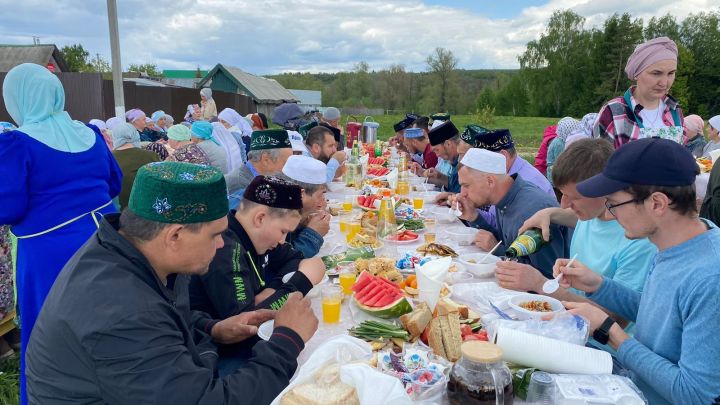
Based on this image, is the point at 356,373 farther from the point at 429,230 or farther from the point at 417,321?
the point at 429,230

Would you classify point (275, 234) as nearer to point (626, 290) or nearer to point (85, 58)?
point (626, 290)

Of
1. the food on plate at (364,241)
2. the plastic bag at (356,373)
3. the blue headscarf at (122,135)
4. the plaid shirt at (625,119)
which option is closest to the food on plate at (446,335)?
the plastic bag at (356,373)

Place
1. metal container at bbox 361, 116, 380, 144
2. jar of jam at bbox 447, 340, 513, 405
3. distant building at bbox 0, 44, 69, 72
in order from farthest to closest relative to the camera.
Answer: distant building at bbox 0, 44, 69, 72, metal container at bbox 361, 116, 380, 144, jar of jam at bbox 447, 340, 513, 405

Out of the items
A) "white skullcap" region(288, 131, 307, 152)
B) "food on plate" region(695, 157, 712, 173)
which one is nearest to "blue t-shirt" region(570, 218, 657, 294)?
"white skullcap" region(288, 131, 307, 152)

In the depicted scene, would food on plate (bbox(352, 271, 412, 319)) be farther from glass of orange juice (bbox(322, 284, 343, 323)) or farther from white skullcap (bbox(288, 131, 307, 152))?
white skullcap (bbox(288, 131, 307, 152))

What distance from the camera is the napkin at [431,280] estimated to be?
86.7 inches

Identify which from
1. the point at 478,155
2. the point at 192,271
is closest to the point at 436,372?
the point at 192,271

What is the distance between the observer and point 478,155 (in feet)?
11.8

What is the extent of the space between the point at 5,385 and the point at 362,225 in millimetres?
2847

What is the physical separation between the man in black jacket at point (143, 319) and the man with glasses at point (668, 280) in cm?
131

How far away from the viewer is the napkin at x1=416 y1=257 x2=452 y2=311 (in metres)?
2.20

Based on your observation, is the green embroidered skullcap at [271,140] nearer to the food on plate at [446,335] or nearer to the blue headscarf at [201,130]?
the blue headscarf at [201,130]

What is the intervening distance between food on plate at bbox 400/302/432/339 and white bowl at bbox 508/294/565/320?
Answer: 1.36ft

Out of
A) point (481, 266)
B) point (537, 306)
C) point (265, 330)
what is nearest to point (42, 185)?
point (265, 330)
